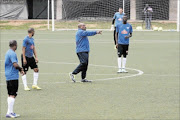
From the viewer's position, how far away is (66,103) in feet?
41.1

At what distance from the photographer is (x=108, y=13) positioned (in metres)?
50.2

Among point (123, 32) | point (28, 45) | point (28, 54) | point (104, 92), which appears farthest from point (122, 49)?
point (28, 45)

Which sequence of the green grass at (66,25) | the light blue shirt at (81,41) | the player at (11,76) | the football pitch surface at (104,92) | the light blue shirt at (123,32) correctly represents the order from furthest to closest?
1. the green grass at (66,25)
2. the light blue shirt at (123,32)
3. the light blue shirt at (81,41)
4. the football pitch surface at (104,92)
5. the player at (11,76)

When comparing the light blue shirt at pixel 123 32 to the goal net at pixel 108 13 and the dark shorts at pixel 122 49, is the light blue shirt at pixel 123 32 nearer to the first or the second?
the dark shorts at pixel 122 49

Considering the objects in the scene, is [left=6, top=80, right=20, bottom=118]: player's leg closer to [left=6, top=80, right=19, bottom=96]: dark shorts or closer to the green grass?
[left=6, top=80, right=19, bottom=96]: dark shorts

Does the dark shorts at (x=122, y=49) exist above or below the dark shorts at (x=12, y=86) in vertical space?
above

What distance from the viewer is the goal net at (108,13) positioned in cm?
4953

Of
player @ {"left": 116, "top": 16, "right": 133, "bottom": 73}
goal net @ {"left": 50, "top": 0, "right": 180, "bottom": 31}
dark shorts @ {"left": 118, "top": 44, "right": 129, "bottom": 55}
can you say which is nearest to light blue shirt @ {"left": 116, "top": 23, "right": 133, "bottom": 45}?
player @ {"left": 116, "top": 16, "right": 133, "bottom": 73}

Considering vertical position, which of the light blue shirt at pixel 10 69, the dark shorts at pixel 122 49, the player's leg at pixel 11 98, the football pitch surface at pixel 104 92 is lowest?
the football pitch surface at pixel 104 92

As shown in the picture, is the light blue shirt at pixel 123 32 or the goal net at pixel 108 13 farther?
the goal net at pixel 108 13

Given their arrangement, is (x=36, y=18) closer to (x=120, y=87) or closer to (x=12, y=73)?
(x=120, y=87)

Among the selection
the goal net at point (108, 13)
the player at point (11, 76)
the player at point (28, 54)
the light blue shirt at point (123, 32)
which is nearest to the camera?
the player at point (11, 76)

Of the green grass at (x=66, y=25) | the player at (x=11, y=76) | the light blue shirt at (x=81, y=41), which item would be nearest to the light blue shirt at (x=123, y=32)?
the light blue shirt at (x=81, y=41)

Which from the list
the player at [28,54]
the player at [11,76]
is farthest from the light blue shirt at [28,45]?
the player at [11,76]
